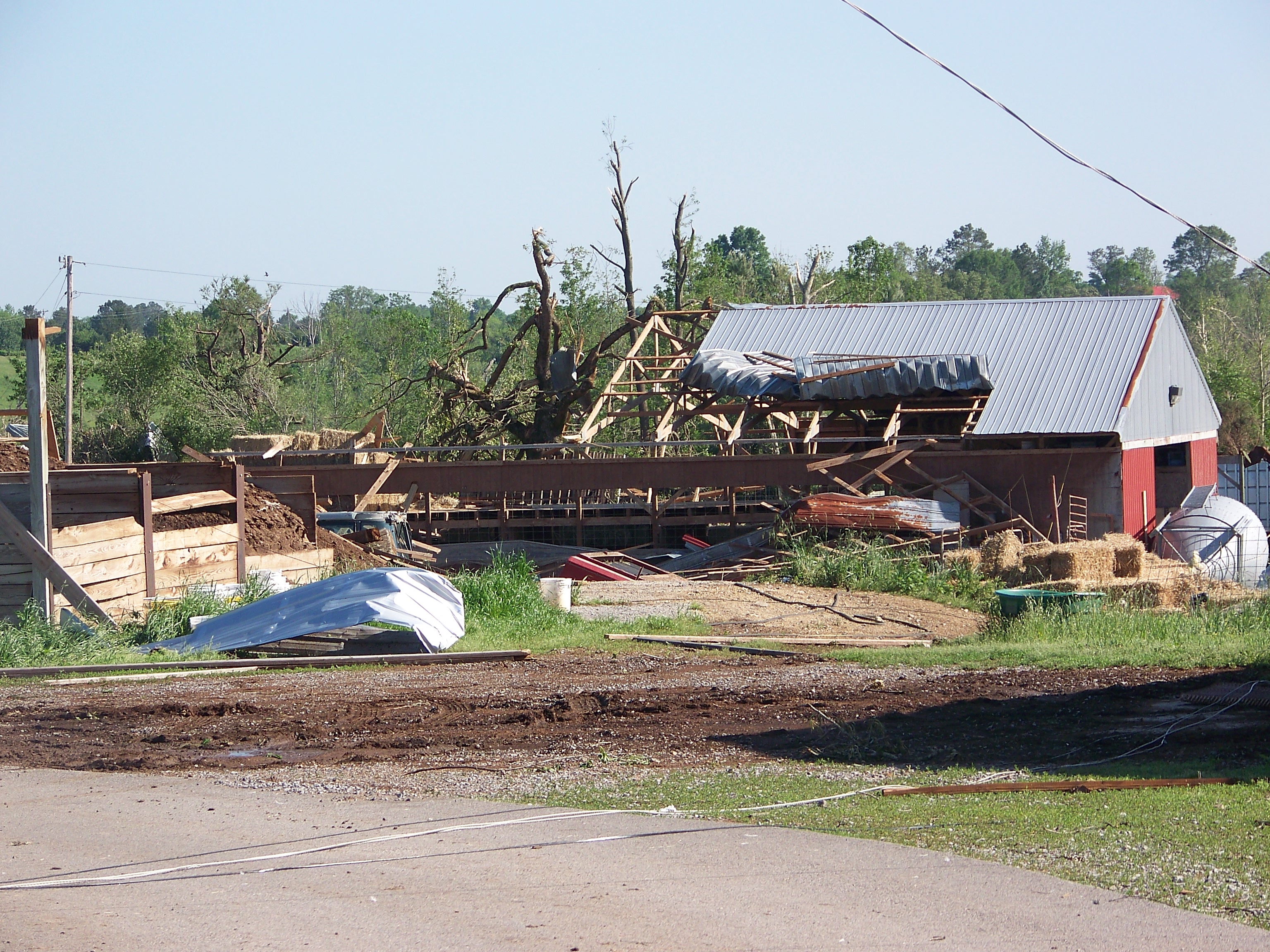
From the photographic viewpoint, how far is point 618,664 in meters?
14.1

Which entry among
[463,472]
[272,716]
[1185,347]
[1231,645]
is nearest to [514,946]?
[272,716]

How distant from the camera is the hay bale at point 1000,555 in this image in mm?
20859

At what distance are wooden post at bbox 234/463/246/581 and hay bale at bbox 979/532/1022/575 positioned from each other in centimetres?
1233

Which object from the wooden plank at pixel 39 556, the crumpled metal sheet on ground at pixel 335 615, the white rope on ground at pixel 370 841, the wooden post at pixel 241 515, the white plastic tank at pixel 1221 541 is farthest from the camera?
the white plastic tank at pixel 1221 541

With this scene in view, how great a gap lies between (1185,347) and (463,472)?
20.6 metres

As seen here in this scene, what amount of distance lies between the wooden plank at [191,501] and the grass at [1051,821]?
11.7m

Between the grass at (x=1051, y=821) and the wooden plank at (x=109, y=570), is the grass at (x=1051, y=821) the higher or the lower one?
the lower one

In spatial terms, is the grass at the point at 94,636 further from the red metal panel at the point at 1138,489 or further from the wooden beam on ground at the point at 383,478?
the red metal panel at the point at 1138,489

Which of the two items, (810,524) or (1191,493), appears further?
(1191,493)

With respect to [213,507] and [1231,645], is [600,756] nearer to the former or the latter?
[1231,645]

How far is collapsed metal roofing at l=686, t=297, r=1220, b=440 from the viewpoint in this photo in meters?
26.8

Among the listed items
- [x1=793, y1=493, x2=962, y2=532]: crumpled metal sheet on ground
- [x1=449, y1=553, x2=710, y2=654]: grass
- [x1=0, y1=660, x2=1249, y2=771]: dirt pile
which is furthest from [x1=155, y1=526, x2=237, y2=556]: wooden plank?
[x1=793, y1=493, x2=962, y2=532]: crumpled metal sheet on ground

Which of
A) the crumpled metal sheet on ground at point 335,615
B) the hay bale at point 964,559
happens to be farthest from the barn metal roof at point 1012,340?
the crumpled metal sheet on ground at point 335,615

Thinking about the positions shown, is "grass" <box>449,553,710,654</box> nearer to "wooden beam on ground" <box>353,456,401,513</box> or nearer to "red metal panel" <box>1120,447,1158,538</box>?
"wooden beam on ground" <box>353,456,401,513</box>
